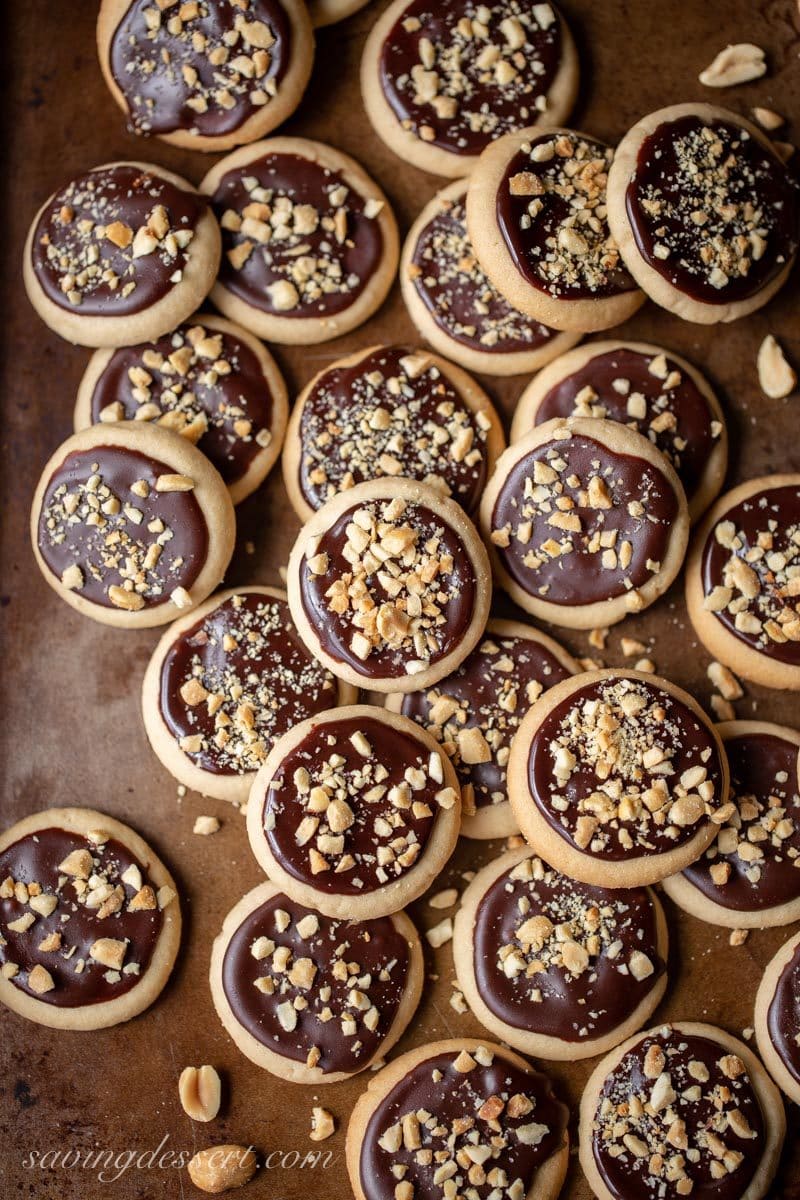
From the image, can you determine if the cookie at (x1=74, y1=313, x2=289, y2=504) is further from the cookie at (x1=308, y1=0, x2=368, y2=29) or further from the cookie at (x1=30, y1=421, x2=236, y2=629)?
the cookie at (x1=308, y1=0, x2=368, y2=29)

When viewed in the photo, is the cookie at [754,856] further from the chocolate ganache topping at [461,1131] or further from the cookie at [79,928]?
the cookie at [79,928]

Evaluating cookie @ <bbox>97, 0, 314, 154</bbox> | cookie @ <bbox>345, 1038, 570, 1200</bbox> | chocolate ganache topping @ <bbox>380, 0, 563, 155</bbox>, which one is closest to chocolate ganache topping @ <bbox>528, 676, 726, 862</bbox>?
cookie @ <bbox>345, 1038, 570, 1200</bbox>

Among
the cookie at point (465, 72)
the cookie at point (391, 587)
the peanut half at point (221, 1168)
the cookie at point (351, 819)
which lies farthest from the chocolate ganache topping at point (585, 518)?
the peanut half at point (221, 1168)

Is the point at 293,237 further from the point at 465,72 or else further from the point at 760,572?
the point at 760,572

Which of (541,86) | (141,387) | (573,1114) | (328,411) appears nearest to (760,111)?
(541,86)

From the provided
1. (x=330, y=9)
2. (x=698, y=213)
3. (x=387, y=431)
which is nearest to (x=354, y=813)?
(x=387, y=431)

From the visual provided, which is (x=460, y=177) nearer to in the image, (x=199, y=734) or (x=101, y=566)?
(x=101, y=566)

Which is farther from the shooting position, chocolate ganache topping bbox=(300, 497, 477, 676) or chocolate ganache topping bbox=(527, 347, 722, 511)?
chocolate ganache topping bbox=(527, 347, 722, 511)
